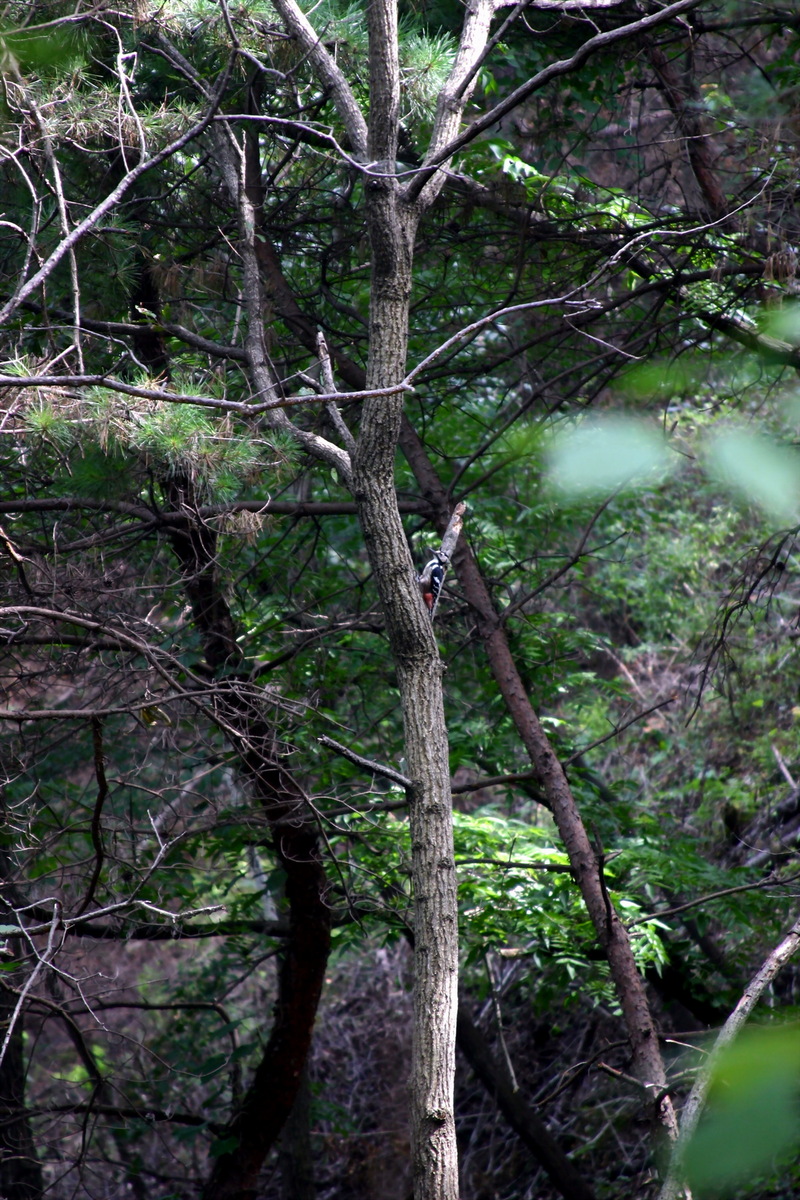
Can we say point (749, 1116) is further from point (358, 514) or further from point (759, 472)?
point (358, 514)

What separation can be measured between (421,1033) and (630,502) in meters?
5.14

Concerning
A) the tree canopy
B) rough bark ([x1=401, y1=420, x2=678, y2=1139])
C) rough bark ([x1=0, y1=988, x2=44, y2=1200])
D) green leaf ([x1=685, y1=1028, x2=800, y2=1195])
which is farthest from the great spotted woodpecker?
rough bark ([x1=0, y1=988, x2=44, y2=1200])

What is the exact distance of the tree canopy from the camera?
3594mm

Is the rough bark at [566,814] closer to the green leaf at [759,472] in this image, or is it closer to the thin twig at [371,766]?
the thin twig at [371,766]

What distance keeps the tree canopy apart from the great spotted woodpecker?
52 millimetres

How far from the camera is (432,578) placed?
377 centimetres

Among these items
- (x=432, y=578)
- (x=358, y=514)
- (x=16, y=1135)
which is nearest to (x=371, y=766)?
(x=432, y=578)

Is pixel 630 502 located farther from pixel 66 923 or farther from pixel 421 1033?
pixel 66 923

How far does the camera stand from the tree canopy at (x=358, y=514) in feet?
11.8

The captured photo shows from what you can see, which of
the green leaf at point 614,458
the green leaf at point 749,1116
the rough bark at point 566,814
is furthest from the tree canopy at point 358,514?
the green leaf at point 749,1116

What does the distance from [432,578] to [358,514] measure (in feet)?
1.24

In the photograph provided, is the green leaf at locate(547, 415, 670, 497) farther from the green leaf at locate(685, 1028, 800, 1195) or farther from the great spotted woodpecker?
the great spotted woodpecker

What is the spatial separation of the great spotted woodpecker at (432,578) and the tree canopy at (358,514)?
0.05 meters

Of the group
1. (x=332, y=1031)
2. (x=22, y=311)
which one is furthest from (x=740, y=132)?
(x=332, y=1031)
